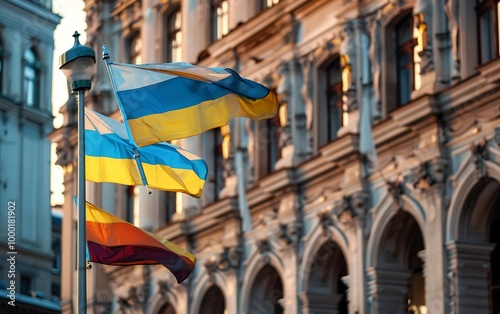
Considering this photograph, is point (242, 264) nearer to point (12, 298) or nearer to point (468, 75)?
point (468, 75)

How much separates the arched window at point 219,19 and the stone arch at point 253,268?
680 cm

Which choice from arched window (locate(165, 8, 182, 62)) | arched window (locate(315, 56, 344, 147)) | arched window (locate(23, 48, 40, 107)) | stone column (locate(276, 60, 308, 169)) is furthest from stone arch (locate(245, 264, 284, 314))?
arched window (locate(23, 48, 40, 107))

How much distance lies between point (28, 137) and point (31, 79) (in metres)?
2.77

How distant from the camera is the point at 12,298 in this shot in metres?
65.2

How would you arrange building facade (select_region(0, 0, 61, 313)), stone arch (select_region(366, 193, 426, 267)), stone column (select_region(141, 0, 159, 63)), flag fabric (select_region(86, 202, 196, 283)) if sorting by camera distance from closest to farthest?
flag fabric (select_region(86, 202, 196, 283)) → stone arch (select_region(366, 193, 426, 267)) → stone column (select_region(141, 0, 159, 63)) → building facade (select_region(0, 0, 61, 313))

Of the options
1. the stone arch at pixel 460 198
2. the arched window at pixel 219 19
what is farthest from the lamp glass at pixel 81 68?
the arched window at pixel 219 19

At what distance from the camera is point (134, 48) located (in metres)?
54.6

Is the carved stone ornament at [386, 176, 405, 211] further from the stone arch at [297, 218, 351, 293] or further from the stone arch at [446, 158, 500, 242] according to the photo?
the stone arch at [297, 218, 351, 293]

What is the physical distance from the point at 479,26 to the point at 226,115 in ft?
33.9

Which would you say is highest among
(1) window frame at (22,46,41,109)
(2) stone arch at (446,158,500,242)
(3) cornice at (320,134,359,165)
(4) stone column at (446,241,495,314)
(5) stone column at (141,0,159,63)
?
(1) window frame at (22,46,41,109)

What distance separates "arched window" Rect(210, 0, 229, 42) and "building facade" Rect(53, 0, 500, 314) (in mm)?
73

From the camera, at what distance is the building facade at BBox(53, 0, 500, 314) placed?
36344 millimetres

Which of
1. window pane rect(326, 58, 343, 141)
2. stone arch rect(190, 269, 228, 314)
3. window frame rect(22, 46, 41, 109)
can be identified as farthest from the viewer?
window frame rect(22, 46, 41, 109)

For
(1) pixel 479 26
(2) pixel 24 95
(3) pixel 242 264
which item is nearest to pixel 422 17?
(1) pixel 479 26
